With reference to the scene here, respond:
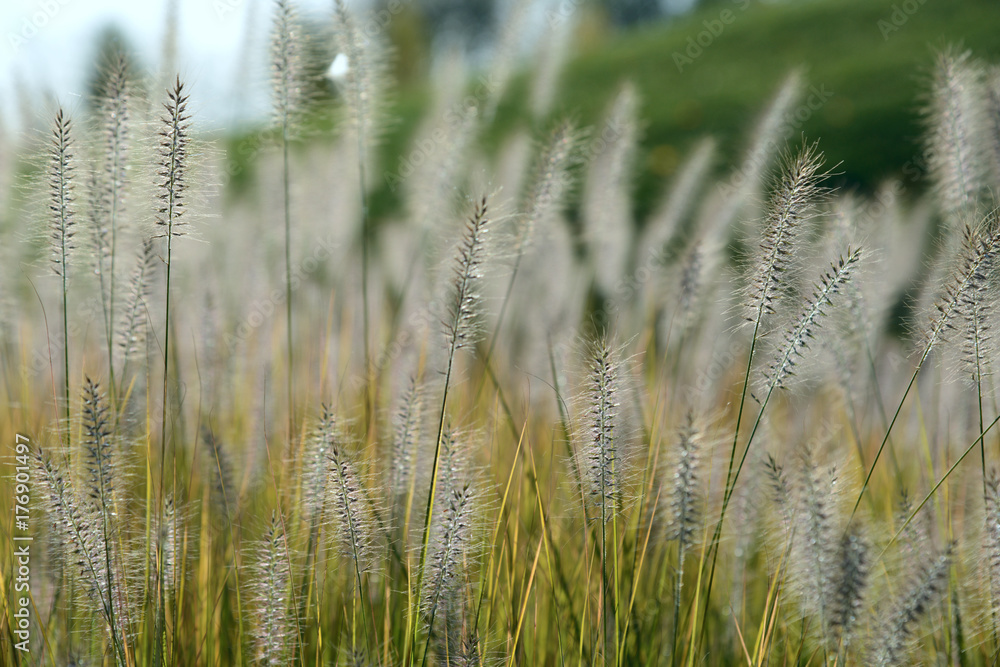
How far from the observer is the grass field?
140 centimetres

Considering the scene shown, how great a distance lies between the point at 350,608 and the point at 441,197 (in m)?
1.45

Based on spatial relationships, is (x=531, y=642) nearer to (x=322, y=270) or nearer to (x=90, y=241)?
(x=90, y=241)

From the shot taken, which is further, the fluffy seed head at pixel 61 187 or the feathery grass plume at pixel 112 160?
the feathery grass plume at pixel 112 160

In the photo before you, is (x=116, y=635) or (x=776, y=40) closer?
(x=116, y=635)

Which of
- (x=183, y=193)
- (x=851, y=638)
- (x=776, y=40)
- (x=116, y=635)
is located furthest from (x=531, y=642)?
(x=776, y=40)

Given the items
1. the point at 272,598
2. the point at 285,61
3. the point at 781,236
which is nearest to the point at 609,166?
the point at 285,61

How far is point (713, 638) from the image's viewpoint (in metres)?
1.88

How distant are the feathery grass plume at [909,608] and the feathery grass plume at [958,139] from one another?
98 centimetres

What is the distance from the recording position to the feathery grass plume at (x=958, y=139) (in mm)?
1934

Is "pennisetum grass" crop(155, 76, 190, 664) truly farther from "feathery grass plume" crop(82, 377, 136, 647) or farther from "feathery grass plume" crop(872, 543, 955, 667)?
"feathery grass plume" crop(872, 543, 955, 667)
